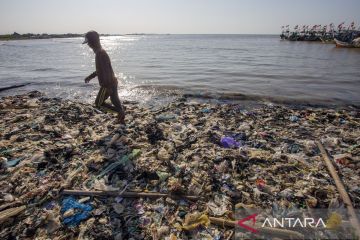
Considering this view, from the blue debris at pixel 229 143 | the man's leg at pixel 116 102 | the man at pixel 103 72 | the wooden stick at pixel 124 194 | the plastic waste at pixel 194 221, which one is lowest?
the plastic waste at pixel 194 221

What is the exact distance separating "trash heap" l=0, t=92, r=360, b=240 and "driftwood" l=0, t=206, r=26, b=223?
13mm

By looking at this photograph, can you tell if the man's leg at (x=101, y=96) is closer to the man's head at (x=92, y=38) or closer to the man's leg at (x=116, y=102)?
the man's leg at (x=116, y=102)

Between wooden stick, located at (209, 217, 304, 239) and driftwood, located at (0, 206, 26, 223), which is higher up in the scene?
driftwood, located at (0, 206, 26, 223)

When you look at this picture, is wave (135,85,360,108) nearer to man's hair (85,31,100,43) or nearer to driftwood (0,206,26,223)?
man's hair (85,31,100,43)

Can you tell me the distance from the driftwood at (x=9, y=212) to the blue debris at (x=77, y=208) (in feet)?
1.79

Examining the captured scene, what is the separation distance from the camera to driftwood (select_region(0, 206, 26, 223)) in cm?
Answer: 311

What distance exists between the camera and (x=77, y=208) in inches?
132

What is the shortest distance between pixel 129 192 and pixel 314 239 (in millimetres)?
2533

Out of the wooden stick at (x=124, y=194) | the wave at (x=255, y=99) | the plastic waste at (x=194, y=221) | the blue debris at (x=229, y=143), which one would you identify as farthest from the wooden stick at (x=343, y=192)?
the wave at (x=255, y=99)

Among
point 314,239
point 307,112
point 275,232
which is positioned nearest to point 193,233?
point 275,232

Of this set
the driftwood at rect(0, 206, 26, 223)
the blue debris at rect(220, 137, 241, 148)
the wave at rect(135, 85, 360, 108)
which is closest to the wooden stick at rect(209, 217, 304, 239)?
the blue debris at rect(220, 137, 241, 148)

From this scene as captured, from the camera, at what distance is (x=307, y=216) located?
3211 millimetres

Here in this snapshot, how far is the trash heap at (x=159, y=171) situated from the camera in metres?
3.15

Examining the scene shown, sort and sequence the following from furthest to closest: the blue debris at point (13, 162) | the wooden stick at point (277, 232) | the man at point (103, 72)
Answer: the man at point (103, 72), the blue debris at point (13, 162), the wooden stick at point (277, 232)
